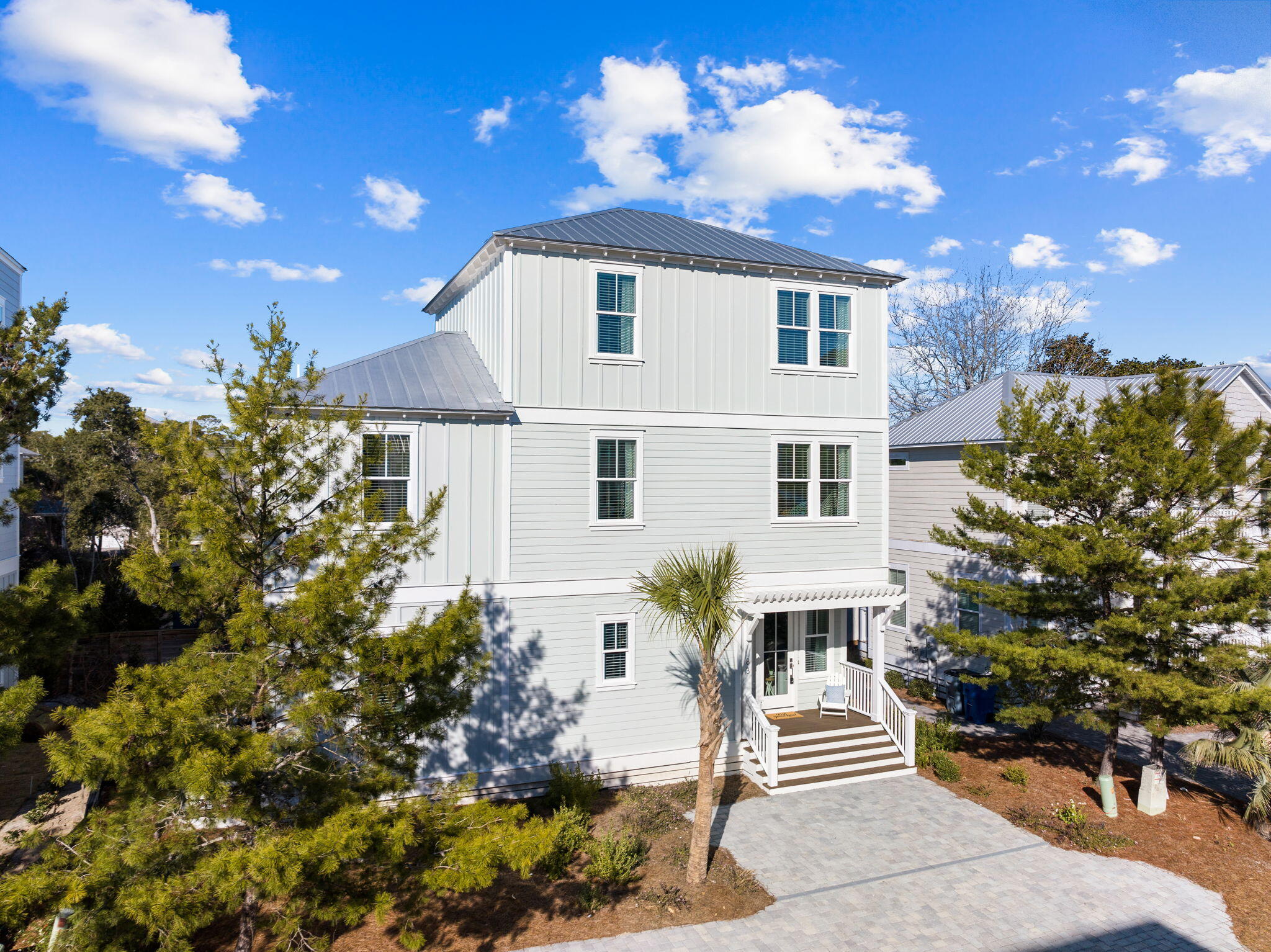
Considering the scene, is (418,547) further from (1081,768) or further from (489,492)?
(1081,768)

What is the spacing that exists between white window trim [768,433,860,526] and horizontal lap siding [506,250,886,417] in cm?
51

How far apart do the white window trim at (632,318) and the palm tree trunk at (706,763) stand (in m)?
5.89

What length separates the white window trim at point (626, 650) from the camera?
13.7 m

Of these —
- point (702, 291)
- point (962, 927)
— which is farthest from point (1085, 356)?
point (962, 927)

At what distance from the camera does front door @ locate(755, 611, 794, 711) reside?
16.3 metres

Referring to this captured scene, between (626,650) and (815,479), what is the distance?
16.9 feet

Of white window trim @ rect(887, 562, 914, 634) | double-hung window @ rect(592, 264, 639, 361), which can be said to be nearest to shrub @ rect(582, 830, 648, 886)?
double-hung window @ rect(592, 264, 639, 361)

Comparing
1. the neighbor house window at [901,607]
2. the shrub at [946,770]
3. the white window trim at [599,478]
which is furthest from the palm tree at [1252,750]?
the white window trim at [599,478]

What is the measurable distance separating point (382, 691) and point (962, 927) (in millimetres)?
7863

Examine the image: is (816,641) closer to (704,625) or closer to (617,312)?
(704,625)

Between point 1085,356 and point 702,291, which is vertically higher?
point 1085,356

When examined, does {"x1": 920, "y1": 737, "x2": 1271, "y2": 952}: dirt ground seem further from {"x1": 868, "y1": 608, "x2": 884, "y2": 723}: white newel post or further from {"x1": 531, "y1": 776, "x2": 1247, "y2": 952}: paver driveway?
{"x1": 868, "y1": 608, "x2": 884, "y2": 723}: white newel post

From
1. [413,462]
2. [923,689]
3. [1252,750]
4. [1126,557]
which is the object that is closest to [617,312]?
[413,462]

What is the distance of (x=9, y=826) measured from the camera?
40.1ft
